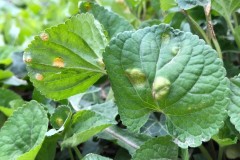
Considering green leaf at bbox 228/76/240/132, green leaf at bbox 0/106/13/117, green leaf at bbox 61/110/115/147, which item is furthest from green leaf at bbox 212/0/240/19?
green leaf at bbox 0/106/13/117

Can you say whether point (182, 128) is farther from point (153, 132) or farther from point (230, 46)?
point (230, 46)

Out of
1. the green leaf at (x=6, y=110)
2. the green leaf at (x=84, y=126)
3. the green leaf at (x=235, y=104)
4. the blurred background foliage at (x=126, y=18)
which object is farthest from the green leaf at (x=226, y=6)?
the green leaf at (x=6, y=110)

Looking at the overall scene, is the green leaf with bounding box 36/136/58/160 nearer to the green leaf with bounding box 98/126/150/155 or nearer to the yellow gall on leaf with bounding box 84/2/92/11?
the green leaf with bounding box 98/126/150/155

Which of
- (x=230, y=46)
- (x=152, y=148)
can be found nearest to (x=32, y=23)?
(x=230, y=46)

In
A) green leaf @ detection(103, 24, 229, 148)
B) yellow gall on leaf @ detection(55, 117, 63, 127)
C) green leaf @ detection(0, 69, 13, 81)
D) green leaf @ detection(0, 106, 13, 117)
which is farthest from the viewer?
green leaf @ detection(0, 69, 13, 81)

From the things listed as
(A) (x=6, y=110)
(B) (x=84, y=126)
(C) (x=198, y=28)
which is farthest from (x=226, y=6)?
(A) (x=6, y=110)
